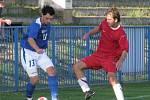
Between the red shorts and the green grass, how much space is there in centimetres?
A: 170

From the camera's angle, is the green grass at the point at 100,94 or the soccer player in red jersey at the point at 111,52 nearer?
the soccer player in red jersey at the point at 111,52

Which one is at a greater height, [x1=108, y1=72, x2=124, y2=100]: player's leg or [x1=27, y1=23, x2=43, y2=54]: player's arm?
[x1=27, y1=23, x2=43, y2=54]: player's arm

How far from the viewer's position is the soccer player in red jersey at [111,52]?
11820 mm

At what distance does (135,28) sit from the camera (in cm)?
1755

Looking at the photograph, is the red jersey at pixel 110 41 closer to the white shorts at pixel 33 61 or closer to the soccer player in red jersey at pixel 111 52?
the soccer player in red jersey at pixel 111 52

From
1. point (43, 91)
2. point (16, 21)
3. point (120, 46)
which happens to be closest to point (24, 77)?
point (43, 91)

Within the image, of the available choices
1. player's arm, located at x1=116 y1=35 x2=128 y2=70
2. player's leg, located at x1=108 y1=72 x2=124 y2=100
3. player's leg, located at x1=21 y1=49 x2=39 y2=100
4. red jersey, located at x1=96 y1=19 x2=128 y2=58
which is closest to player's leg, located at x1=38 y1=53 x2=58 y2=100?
player's leg, located at x1=21 y1=49 x2=39 y2=100

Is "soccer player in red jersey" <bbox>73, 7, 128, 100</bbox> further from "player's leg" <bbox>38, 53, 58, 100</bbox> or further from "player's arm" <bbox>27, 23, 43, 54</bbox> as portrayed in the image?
"player's arm" <bbox>27, 23, 43, 54</bbox>

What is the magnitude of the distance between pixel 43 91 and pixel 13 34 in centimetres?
167

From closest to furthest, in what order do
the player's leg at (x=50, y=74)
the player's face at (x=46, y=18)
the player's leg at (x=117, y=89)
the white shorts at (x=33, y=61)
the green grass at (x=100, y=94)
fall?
the player's leg at (x=117, y=89) < the player's face at (x=46, y=18) < the player's leg at (x=50, y=74) < the white shorts at (x=33, y=61) < the green grass at (x=100, y=94)

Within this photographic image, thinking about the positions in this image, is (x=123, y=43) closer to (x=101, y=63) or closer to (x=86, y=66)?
(x=101, y=63)

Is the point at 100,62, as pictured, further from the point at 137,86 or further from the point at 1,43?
the point at 137,86

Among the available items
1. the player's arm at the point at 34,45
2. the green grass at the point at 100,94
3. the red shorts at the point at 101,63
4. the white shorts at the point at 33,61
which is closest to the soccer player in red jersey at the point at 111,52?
the red shorts at the point at 101,63

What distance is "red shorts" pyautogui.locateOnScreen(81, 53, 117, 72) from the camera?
12.0 m
